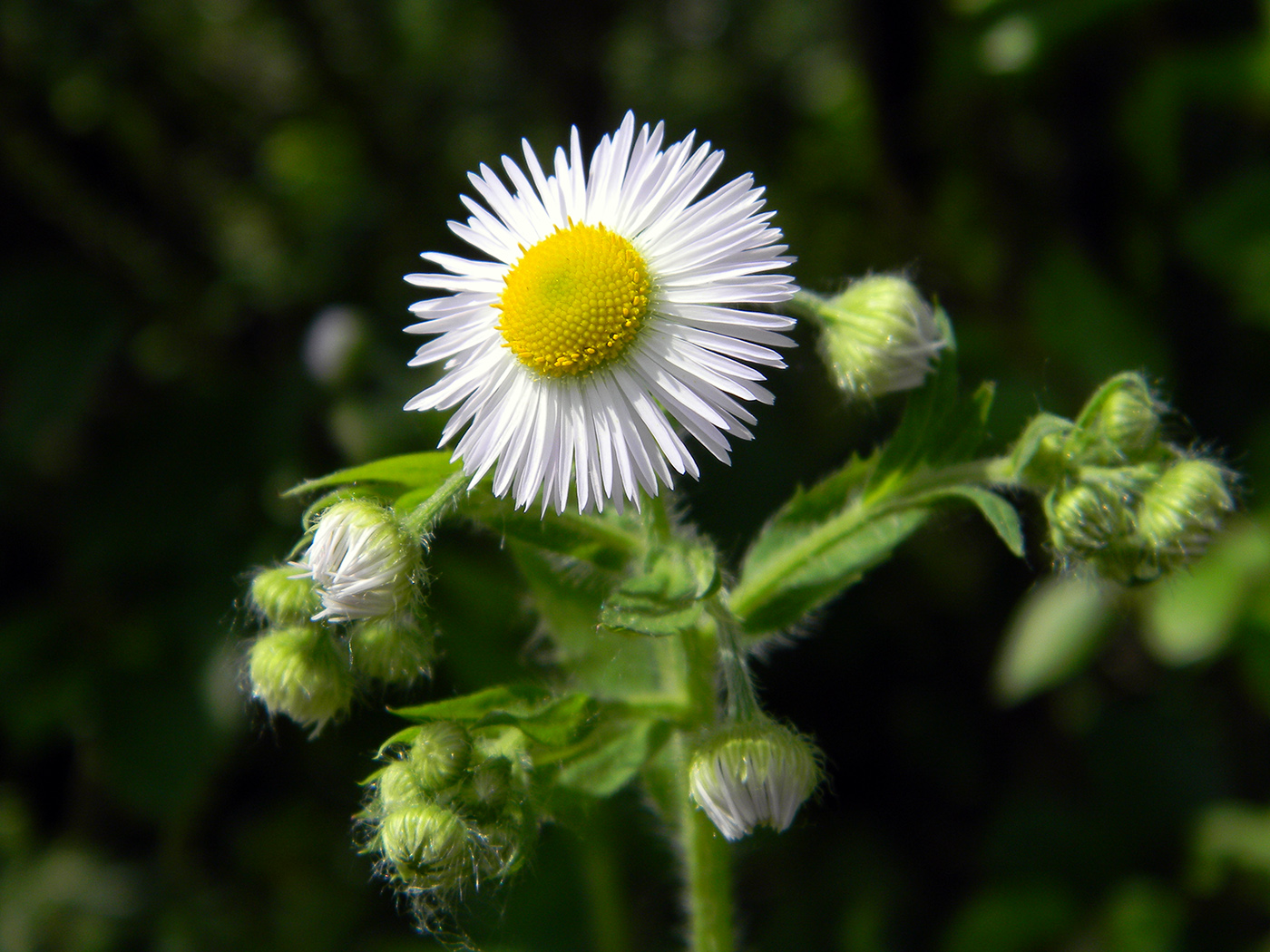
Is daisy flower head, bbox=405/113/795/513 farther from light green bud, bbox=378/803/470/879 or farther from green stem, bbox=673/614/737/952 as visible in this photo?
light green bud, bbox=378/803/470/879

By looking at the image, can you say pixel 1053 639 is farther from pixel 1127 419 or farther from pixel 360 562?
pixel 360 562

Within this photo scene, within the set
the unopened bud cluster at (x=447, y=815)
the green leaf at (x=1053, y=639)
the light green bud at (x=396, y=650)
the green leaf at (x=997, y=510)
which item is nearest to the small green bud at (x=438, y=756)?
the unopened bud cluster at (x=447, y=815)

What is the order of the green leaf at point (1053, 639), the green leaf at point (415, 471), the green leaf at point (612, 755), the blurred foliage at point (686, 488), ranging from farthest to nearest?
the blurred foliage at point (686, 488)
the green leaf at point (1053, 639)
the green leaf at point (612, 755)
the green leaf at point (415, 471)

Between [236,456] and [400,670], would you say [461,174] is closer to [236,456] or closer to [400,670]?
[236,456]

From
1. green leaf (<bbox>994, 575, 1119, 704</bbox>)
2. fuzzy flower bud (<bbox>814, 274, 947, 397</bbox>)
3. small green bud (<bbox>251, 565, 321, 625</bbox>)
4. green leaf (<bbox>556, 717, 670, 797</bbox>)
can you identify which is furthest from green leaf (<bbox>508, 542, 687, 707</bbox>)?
green leaf (<bbox>994, 575, 1119, 704</bbox>)

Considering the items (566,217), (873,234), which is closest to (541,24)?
(873,234)

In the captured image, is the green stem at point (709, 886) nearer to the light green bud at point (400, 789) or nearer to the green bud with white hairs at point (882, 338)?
the light green bud at point (400, 789)
